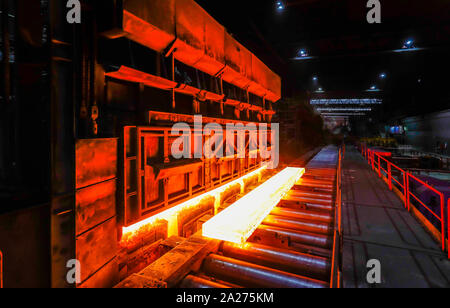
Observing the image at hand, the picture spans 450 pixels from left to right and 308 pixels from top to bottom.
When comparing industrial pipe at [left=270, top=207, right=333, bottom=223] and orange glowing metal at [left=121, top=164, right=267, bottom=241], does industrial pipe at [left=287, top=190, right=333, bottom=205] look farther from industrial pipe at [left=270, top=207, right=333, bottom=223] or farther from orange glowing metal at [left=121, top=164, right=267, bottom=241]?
orange glowing metal at [left=121, top=164, right=267, bottom=241]

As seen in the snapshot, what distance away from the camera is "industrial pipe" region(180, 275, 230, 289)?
2884mm

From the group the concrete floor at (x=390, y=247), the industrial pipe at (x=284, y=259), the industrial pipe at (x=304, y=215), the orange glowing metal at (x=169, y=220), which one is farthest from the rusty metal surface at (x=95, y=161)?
the industrial pipe at (x=304, y=215)

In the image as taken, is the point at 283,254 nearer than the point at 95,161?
No

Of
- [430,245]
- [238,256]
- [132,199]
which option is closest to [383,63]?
[430,245]

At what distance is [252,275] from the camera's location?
10.6 feet

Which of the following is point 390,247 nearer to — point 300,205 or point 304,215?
point 304,215

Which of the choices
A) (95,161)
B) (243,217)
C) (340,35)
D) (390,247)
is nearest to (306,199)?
(390,247)

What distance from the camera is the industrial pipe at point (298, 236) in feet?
14.1

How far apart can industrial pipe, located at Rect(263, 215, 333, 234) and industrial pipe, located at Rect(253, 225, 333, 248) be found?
1.07ft

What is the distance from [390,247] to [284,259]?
1.83m

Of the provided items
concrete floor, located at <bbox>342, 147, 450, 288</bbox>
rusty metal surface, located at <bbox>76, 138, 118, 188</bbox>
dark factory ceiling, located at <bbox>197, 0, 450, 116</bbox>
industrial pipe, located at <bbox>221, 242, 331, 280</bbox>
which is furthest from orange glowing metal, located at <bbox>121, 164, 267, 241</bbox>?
dark factory ceiling, located at <bbox>197, 0, 450, 116</bbox>

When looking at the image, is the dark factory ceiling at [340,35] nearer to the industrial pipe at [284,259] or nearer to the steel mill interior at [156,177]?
the steel mill interior at [156,177]

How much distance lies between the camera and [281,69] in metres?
12.2

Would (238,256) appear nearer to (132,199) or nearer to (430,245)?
(132,199)
